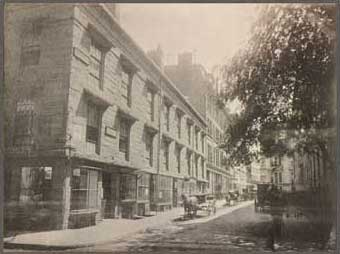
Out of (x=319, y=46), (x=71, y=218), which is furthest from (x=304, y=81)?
(x=71, y=218)

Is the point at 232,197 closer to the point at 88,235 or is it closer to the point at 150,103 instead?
the point at 150,103

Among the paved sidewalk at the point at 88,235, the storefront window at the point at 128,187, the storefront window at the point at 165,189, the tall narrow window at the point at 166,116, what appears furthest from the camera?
the tall narrow window at the point at 166,116

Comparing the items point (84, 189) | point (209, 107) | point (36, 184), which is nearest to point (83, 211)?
point (84, 189)

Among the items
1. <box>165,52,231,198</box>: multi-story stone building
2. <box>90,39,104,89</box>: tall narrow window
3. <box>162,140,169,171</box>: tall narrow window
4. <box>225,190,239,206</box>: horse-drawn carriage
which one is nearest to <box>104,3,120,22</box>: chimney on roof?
<box>90,39,104,89</box>: tall narrow window

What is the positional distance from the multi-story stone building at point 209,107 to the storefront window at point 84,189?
2.70 ft

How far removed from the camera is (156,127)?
3.19m

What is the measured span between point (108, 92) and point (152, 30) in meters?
0.55

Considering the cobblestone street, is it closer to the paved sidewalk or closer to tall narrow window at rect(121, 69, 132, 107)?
the paved sidewalk

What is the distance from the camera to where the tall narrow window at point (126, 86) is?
3.09 meters

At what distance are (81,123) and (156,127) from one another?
593 millimetres

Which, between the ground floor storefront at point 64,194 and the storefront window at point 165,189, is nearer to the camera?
the ground floor storefront at point 64,194

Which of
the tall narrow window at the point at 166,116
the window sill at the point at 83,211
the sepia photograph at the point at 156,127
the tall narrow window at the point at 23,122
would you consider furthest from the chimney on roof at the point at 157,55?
the window sill at the point at 83,211

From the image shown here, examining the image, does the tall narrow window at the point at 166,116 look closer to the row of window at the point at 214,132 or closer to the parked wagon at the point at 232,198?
the row of window at the point at 214,132

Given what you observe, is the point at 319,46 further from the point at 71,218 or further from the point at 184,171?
the point at 71,218
